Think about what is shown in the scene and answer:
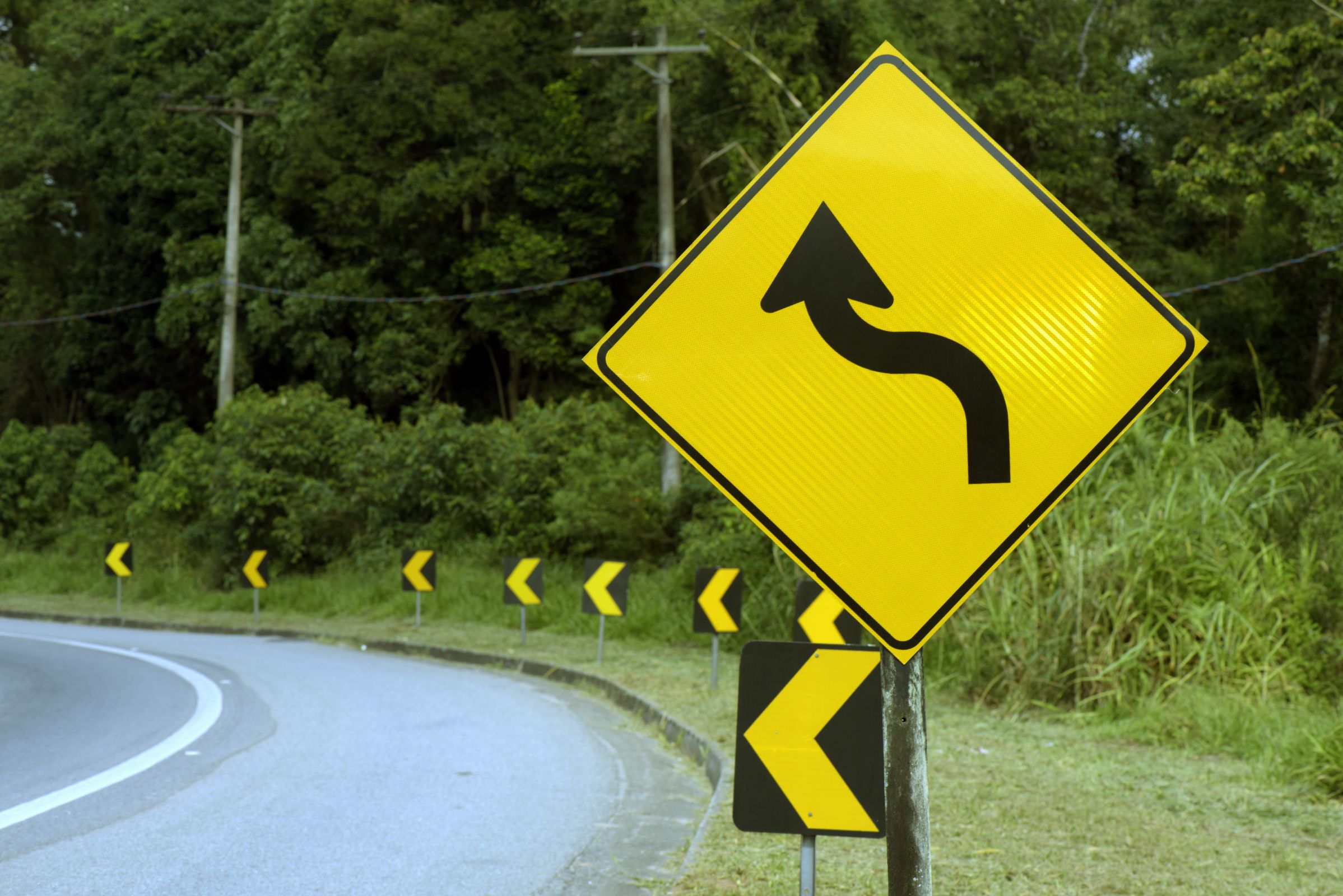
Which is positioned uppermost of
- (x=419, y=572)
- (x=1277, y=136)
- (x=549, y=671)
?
(x=1277, y=136)

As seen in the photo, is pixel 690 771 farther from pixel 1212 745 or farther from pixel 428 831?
pixel 1212 745

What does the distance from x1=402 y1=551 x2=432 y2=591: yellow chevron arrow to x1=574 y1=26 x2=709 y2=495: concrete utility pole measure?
15.6 ft

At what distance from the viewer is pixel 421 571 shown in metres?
17.3

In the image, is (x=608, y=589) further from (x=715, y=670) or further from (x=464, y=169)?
(x=464, y=169)

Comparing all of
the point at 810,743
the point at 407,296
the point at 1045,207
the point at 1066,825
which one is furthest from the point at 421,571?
the point at 407,296

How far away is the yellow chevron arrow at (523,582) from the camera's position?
602 inches

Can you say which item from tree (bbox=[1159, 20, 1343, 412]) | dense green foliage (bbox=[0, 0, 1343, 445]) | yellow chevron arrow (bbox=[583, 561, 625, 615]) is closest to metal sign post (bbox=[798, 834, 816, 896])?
yellow chevron arrow (bbox=[583, 561, 625, 615])

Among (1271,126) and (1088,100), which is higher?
(1088,100)

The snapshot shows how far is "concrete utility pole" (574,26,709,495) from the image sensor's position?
823 inches

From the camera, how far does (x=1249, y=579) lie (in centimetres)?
1007

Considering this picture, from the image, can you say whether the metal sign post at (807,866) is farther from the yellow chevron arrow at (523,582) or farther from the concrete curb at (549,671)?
the yellow chevron arrow at (523,582)

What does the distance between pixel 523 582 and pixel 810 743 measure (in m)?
12.0

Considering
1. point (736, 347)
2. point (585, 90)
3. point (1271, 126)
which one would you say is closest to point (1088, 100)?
point (1271, 126)

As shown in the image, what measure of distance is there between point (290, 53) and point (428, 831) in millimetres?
29152
